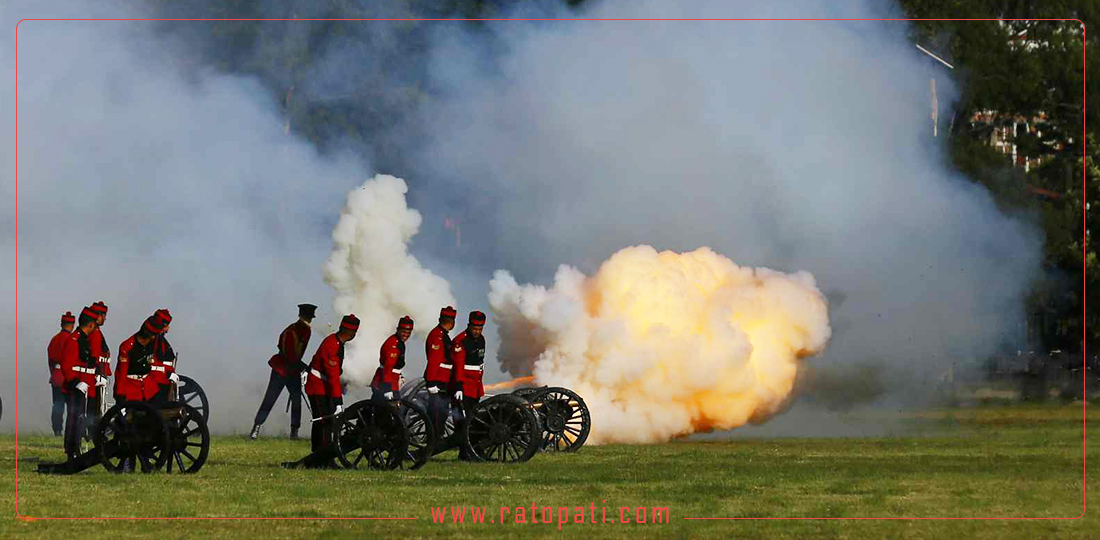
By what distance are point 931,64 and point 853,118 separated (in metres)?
7.98

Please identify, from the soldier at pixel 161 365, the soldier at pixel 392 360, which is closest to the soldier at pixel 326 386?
the soldier at pixel 392 360

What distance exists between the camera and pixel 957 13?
144ft

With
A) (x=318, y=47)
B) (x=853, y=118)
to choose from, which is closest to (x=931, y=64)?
(x=853, y=118)

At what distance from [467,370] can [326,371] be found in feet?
6.63

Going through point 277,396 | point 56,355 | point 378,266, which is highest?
Result: point 378,266

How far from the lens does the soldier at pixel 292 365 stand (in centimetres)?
2381

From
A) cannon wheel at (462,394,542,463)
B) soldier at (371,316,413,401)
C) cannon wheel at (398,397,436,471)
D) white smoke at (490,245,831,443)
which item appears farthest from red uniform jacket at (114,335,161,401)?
white smoke at (490,245,831,443)

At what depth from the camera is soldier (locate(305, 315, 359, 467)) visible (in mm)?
20797

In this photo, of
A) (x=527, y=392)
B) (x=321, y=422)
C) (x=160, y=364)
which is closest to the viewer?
(x=160, y=364)

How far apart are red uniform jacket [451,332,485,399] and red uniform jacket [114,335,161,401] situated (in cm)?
368

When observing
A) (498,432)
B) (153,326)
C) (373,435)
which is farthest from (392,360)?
(153,326)

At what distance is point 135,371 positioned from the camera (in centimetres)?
2031

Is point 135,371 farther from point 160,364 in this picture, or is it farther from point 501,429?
point 501,429

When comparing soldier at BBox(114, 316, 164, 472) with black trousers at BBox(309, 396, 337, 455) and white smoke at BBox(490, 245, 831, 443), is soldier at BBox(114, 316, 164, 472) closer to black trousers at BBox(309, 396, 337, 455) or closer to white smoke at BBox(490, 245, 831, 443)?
black trousers at BBox(309, 396, 337, 455)
